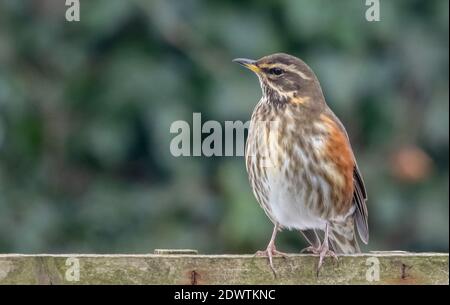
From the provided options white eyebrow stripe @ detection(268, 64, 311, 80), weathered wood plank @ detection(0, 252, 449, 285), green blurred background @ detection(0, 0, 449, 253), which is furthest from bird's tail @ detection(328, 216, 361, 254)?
green blurred background @ detection(0, 0, 449, 253)

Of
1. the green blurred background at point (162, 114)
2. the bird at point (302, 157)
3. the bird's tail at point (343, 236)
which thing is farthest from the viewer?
the green blurred background at point (162, 114)

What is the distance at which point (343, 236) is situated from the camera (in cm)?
514

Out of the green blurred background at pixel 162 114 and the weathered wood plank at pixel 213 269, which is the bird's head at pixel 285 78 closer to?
the weathered wood plank at pixel 213 269

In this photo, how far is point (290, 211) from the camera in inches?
192

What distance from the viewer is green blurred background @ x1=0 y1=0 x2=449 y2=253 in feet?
22.1

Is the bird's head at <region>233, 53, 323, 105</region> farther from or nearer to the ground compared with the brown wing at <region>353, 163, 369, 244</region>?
farther from the ground

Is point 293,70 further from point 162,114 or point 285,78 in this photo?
point 162,114

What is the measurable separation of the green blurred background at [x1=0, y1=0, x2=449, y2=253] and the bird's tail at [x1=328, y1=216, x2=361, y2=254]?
1363 millimetres

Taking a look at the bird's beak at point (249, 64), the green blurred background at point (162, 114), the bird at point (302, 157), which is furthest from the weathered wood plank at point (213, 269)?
the green blurred background at point (162, 114)

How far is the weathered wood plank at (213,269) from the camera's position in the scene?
13.1 ft

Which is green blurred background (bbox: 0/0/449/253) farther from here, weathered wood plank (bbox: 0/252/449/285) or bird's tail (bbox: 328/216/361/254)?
weathered wood plank (bbox: 0/252/449/285)

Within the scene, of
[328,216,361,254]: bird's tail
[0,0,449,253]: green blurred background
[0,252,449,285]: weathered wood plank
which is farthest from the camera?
[0,0,449,253]: green blurred background

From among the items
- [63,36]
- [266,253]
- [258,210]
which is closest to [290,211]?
[266,253]

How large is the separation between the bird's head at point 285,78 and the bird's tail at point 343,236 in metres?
0.57
